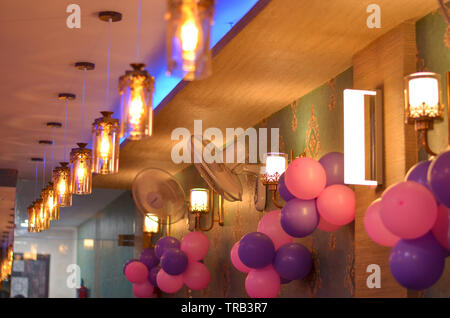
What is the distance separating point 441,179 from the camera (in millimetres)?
2250

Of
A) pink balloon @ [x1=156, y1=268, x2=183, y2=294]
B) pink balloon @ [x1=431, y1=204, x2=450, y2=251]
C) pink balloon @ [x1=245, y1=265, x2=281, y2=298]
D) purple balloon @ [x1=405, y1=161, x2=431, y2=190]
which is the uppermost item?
purple balloon @ [x1=405, y1=161, x2=431, y2=190]

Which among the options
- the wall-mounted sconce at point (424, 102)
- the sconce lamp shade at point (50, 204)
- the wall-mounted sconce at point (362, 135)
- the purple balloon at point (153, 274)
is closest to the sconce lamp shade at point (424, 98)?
the wall-mounted sconce at point (424, 102)

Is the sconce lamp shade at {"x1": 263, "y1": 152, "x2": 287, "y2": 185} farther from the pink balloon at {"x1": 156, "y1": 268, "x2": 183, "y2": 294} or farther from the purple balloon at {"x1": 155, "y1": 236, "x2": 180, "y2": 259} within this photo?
the purple balloon at {"x1": 155, "y1": 236, "x2": 180, "y2": 259}

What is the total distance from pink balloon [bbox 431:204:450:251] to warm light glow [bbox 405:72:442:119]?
46 centimetres

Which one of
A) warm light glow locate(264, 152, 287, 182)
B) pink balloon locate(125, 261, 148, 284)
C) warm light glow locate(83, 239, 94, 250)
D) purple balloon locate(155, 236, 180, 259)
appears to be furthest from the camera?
warm light glow locate(83, 239, 94, 250)

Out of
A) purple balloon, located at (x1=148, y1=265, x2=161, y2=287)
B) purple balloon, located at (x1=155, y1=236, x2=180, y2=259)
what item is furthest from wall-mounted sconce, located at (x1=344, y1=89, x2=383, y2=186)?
purple balloon, located at (x1=148, y1=265, x2=161, y2=287)

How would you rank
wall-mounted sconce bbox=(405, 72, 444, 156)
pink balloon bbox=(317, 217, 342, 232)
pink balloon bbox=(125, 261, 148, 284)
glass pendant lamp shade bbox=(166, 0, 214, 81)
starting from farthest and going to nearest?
1. pink balloon bbox=(125, 261, 148, 284)
2. pink balloon bbox=(317, 217, 342, 232)
3. wall-mounted sconce bbox=(405, 72, 444, 156)
4. glass pendant lamp shade bbox=(166, 0, 214, 81)

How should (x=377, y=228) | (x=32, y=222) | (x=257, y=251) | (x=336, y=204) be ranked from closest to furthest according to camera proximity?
(x=377, y=228)
(x=336, y=204)
(x=257, y=251)
(x=32, y=222)

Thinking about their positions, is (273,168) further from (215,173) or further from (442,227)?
(442,227)

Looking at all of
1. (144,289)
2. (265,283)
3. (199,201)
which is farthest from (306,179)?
(144,289)

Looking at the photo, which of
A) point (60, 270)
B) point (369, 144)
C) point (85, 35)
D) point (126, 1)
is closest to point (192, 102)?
point (85, 35)

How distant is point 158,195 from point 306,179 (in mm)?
1761

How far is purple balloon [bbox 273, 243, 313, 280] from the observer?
4191mm
